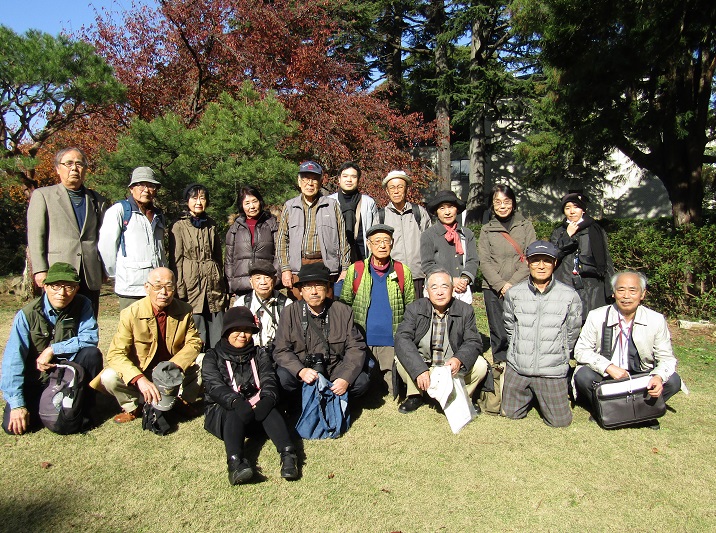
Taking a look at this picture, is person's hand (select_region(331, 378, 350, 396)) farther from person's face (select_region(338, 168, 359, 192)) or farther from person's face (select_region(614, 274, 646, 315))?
person's face (select_region(614, 274, 646, 315))

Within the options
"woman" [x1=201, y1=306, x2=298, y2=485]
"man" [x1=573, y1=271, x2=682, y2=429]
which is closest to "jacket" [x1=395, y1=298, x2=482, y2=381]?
"man" [x1=573, y1=271, x2=682, y2=429]

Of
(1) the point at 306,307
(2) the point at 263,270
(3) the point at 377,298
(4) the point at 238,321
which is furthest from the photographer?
(3) the point at 377,298

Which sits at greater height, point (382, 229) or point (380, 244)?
point (382, 229)

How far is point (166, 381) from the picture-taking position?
3633 millimetres

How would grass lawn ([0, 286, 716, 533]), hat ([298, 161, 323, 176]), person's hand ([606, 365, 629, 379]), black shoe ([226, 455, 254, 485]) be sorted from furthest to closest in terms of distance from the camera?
hat ([298, 161, 323, 176]) → person's hand ([606, 365, 629, 379]) → black shoe ([226, 455, 254, 485]) → grass lawn ([0, 286, 716, 533])

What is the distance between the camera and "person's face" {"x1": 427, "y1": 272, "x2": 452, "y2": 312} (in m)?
3.93

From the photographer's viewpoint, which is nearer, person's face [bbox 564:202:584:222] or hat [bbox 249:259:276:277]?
hat [bbox 249:259:276:277]

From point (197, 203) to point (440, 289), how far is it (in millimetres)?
2222

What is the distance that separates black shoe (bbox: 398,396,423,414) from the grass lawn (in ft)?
0.28

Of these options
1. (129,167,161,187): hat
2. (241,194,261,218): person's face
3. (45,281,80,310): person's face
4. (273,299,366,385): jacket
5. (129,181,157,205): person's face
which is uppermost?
(129,167,161,187): hat

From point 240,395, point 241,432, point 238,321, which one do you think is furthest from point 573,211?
point 241,432

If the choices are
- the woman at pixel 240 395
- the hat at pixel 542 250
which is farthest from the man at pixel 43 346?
the hat at pixel 542 250

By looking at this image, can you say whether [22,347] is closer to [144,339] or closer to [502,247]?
[144,339]

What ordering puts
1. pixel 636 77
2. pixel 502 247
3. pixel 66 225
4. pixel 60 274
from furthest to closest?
pixel 636 77, pixel 502 247, pixel 66 225, pixel 60 274
